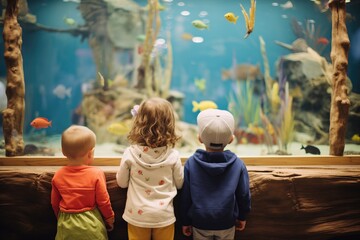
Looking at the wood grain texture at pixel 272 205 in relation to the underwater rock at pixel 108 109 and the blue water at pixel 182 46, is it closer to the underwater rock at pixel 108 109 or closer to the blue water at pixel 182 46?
the underwater rock at pixel 108 109

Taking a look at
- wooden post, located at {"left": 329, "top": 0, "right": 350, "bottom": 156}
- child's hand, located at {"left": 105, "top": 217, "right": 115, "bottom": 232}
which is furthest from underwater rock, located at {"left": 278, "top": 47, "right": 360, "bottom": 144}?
child's hand, located at {"left": 105, "top": 217, "right": 115, "bottom": 232}

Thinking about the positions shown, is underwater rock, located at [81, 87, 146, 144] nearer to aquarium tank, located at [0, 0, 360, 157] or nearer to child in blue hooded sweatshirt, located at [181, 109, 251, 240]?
aquarium tank, located at [0, 0, 360, 157]

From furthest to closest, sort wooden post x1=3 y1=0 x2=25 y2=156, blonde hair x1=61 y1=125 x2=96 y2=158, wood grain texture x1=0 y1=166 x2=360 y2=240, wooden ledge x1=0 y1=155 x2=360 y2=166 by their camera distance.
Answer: wooden post x1=3 y1=0 x2=25 y2=156 → wooden ledge x1=0 y1=155 x2=360 y2=166 → wood grain texture x1=0 y1=166 x2=360 y2=240 → blonde hair x1=61 y1=125 x2=96 y2=158

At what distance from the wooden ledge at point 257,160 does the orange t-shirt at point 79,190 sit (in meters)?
0.95

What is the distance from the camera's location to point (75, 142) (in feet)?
7.30

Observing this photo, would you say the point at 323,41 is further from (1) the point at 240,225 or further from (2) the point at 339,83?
(1) the point at 240,225

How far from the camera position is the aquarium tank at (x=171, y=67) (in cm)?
652

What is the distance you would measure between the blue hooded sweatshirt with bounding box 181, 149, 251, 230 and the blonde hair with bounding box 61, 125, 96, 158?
855mm

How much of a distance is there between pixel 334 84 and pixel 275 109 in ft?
9.91

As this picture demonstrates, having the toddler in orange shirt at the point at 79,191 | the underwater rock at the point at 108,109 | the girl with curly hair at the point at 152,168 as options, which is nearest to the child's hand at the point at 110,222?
the toddler in orange shirt at the point at 79,191

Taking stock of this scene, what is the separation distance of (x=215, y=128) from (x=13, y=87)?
2.59m

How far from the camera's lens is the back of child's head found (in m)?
2.28

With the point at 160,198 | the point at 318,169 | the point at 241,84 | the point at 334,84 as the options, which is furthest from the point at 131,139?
the point at 241,84

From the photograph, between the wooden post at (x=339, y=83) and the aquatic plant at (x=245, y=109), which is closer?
the wooden post at (x=339, y=83)
